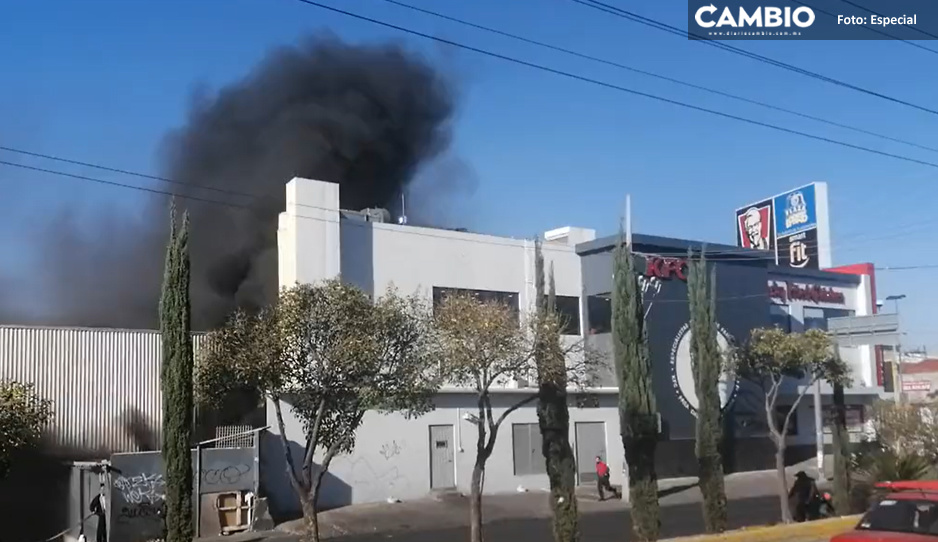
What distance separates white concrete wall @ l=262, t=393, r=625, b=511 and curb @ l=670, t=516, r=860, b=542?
44.9 ft

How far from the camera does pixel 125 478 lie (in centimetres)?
→ 2350

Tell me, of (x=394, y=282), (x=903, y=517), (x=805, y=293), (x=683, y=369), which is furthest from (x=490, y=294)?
(x=903, y=517)

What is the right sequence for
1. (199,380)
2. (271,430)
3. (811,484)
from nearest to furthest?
(199,380), (811,484), (271,430)

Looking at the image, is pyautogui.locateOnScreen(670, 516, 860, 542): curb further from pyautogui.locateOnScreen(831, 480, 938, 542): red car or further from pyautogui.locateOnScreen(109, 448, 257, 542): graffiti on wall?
pyautogui.locateOnScreen(109, 448, 257, 542): graffiti on wall

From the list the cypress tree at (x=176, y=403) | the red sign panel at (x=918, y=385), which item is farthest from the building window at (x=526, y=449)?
the red sign panel at (x=918, y=385)

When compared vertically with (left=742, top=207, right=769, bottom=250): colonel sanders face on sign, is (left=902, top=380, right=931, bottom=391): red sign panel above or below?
below

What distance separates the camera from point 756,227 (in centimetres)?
5306

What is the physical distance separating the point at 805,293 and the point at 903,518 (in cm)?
3537

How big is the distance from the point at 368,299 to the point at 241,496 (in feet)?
40.7

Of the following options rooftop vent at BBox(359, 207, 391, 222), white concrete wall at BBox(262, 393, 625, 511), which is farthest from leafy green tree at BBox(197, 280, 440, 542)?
rooftop vent at BBox(359, 207, 391, 222)

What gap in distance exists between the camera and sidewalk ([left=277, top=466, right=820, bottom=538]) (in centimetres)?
2600

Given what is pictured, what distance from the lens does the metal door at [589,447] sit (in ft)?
115

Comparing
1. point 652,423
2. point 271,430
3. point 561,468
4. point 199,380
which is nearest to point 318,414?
point 199,380

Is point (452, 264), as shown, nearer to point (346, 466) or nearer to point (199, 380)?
point (346, 466)
